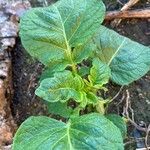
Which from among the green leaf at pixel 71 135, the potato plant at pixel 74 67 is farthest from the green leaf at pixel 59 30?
the green leaf at pixel 71 135

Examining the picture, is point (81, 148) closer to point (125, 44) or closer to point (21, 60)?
point (125, 44)

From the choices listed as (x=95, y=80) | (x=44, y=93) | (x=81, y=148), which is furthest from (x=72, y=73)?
(x=81, y=148)

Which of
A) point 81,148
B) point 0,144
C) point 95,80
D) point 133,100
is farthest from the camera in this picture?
point 133,100

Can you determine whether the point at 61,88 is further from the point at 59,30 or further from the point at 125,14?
the point at 125,14

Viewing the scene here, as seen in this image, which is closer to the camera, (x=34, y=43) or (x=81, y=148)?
(x=81, y=148)

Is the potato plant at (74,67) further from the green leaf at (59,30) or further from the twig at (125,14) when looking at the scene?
the twig at (125,14)

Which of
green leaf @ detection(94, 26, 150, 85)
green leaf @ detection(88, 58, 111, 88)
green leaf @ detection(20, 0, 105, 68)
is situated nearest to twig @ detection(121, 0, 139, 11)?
green leaf @ detection(94, 26, 150, 85)
